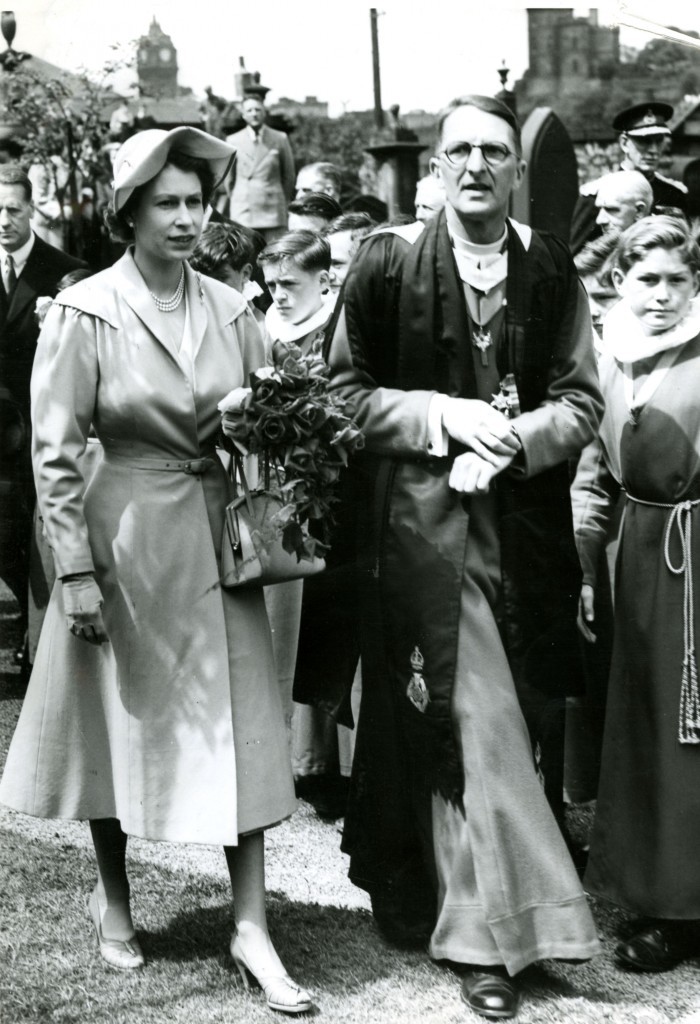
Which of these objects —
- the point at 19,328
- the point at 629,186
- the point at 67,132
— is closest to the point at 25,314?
the point at 19,328

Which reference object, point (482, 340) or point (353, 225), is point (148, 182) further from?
point (353, 225)

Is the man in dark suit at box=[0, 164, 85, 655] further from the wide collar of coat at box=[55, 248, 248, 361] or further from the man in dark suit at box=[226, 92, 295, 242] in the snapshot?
the man in dark suit at box=[226, 92, 295, 242]

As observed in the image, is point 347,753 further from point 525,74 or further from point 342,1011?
point 525,74

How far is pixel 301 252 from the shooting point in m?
4.98

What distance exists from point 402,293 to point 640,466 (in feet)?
3.05

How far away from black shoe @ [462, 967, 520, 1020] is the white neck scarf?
6.19 feet

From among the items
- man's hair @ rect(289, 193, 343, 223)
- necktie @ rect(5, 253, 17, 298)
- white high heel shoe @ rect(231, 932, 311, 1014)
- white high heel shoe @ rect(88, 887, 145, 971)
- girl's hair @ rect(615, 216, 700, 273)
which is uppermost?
man's hair @ rect(289, 193, 343, 223)

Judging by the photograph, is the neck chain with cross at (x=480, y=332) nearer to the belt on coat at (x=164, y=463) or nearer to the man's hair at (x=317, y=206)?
the belt on coat at (x=164, y=463)

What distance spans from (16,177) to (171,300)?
125 cm

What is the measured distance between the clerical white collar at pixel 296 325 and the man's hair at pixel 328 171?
2.70 feet

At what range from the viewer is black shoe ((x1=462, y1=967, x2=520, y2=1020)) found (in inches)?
139

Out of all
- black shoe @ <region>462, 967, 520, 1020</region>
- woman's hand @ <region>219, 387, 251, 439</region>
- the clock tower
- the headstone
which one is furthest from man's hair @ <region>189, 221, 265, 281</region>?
black shoe @ <region>462, 967, 520, 1020</region>

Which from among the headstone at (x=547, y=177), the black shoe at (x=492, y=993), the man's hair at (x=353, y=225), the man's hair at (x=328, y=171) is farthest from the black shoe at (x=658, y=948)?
the man's hair at (x=328, y=171)

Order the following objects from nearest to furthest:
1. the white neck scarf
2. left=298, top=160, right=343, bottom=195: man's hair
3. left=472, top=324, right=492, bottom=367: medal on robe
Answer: left=472, top=324, right=492, bottom=367: medal on robe, the white neck scarf, left=298, top=160, right=343, bottom=195: man's hair
